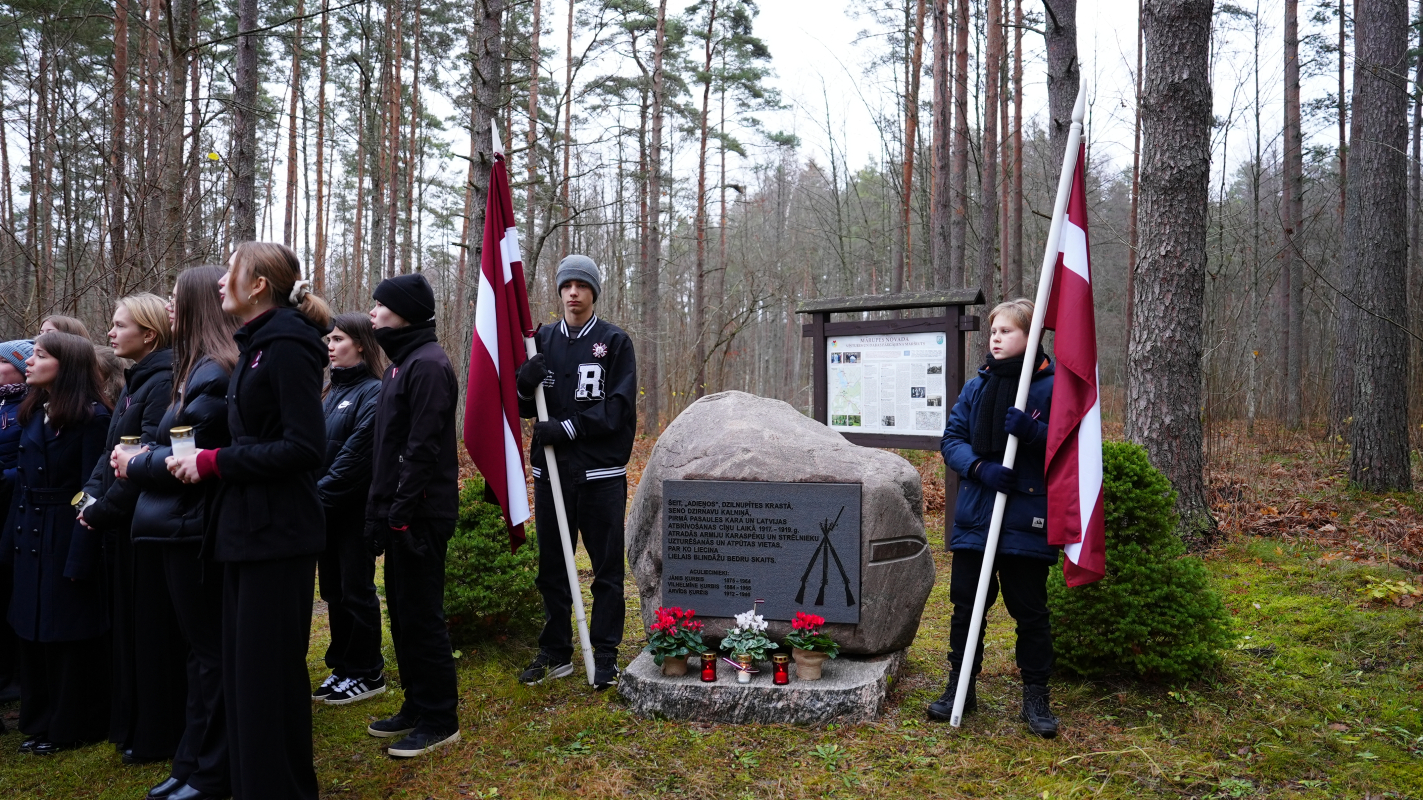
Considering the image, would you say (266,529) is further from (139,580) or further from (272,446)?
(139,580)

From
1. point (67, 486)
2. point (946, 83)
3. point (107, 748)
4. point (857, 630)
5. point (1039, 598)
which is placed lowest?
point (107, 748)

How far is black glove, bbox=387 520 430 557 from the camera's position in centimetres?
359

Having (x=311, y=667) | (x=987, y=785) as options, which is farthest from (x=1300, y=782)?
(x=311, y=667)

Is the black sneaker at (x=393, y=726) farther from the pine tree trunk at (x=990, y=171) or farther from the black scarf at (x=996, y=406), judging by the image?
the pine tree trunk at (x=990, y=171)

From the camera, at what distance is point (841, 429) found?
7.13m

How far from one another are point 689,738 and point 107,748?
2.77 m

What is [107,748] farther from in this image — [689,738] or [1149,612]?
[1149,612]

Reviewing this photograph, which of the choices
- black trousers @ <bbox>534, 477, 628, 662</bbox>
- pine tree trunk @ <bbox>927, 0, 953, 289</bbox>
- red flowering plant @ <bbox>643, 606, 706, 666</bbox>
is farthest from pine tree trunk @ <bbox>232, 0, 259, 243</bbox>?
pine tree trunk @ <bbox>927, 0, 953, 289</bbox>

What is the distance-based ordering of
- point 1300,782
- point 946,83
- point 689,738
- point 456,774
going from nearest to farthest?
point 1300,782, point 456,774, point 689,738, point 946,83

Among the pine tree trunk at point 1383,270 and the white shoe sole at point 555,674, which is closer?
the white shoe sole at point 555,674

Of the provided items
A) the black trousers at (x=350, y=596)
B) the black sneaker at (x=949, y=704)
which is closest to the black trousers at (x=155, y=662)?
the black trousers at (x=350, y=596)

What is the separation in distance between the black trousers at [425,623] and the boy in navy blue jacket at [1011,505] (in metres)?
2.29

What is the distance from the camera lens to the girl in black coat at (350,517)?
434cm

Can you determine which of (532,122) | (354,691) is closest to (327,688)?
(354,691)
